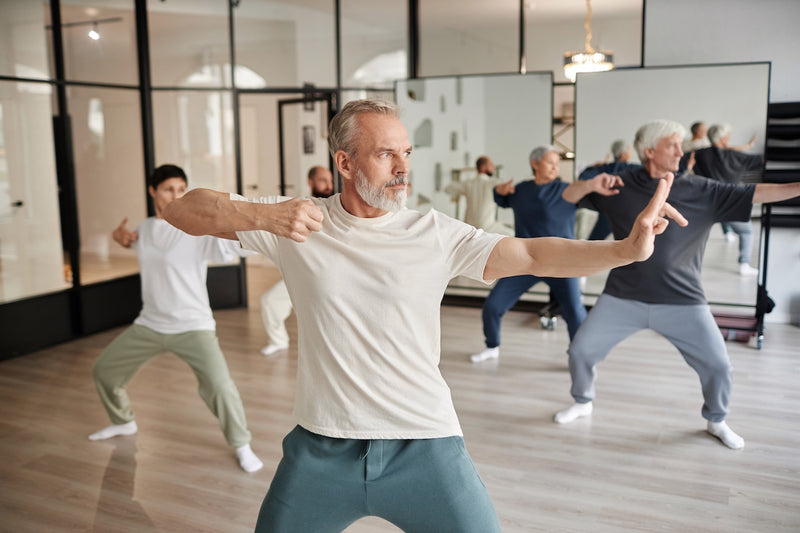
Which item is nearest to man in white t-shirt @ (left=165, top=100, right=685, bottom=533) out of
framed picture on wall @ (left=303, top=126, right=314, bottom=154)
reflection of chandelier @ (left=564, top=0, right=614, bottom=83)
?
reflection of chandelier @ (left=564, top=0, right=614, bottom=83)

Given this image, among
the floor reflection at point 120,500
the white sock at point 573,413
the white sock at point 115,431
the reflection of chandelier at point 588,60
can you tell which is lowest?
the floor reflection at point 120,500

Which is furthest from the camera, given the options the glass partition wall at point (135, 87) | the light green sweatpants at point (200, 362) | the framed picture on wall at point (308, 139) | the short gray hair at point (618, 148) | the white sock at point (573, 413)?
the framed picture on wall at point (308, 139)

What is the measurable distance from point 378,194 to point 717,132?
4.76 metres

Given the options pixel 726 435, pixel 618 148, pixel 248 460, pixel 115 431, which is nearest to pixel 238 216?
pixel 248 460

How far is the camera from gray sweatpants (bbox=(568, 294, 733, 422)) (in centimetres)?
340

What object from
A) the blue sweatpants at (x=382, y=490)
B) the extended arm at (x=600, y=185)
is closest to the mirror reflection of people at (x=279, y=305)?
the extended arm at (x=600, y=185)

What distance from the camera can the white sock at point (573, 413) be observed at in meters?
3.86

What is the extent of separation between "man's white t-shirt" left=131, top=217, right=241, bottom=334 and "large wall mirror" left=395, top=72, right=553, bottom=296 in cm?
344

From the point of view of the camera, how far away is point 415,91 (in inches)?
271

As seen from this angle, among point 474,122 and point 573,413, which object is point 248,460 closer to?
point 573,413

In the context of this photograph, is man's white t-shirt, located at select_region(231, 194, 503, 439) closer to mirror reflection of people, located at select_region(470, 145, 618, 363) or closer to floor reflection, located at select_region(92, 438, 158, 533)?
floor reflection, located at select_region(92, 438, 158, 533)

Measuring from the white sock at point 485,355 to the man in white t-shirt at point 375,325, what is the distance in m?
3.28

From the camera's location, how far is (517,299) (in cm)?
495

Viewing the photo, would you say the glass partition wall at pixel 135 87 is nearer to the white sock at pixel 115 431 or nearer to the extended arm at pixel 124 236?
the white sock at pixel 115 431
